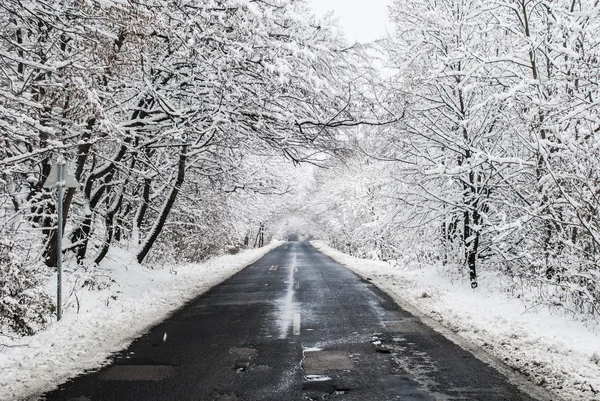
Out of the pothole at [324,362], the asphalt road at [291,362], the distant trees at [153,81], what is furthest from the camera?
the distant trees at [153,81]

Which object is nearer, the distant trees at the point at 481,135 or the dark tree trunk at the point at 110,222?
the distant trees at the point at 481,135

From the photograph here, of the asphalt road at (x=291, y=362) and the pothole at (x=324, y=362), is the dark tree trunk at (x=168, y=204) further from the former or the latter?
the pothole at (x=324, y=362)

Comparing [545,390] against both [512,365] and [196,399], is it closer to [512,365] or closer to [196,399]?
[512,365]

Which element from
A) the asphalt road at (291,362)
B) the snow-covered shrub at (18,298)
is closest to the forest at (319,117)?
the snow-covered shrub at (18,298)

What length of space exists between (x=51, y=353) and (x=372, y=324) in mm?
5545

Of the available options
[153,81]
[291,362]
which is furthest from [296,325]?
[153,81]

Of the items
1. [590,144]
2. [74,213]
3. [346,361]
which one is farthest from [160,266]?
[590,144]

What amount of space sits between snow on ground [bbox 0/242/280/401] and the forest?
1.93 feet

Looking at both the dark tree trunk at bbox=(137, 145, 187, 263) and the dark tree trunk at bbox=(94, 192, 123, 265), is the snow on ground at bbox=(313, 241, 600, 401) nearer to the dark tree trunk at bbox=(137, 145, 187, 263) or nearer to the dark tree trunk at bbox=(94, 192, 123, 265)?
the dark tree trunk at bbox=(137, 145, 187, 263)

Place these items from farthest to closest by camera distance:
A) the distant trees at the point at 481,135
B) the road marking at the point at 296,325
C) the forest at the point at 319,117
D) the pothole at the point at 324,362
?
the distant trees at the point at 481,135, the road marking at the point at 296,325, the forest at the point at 319,117, the pothole at the point at 324,362

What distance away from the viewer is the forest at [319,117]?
25.3 ft

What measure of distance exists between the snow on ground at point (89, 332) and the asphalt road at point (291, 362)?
35cm

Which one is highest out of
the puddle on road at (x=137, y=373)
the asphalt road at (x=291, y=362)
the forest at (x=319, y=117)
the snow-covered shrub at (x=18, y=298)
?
the forest at (x=319, y=117)

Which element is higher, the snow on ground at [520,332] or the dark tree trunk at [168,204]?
the dark tree trunk at [168,204]
